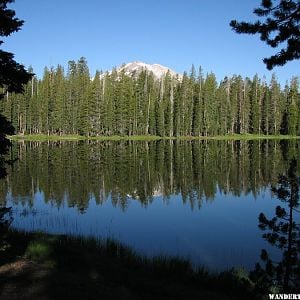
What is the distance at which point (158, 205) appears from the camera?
81.3 feet

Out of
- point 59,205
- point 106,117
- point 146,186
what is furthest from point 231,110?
point 59,205

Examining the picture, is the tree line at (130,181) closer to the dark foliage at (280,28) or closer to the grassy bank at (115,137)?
the dark foliage at (280,28)

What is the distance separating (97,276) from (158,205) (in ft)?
48.4

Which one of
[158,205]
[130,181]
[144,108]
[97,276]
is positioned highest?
[144,108]

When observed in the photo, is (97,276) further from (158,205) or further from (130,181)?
(130,181)

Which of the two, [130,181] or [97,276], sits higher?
[130,181]

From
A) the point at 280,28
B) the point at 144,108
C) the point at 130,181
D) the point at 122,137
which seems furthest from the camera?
the point at 144,108

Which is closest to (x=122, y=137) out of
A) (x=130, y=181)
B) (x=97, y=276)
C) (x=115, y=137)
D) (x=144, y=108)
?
(x=115, y=137)

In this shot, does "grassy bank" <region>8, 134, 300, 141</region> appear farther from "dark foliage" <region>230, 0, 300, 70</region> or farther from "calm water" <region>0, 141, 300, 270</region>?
"dark foliage" <region>230, 0, 300, 70</region>

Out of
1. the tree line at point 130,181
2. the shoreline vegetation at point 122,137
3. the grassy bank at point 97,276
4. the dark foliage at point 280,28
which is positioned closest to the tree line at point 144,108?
the shoreline vegetation at point 122,137

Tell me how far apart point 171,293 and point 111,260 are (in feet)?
11.5

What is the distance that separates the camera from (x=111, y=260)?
1219cm

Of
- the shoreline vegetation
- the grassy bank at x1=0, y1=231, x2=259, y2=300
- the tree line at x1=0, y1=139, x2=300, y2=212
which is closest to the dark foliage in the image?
the grassy bank at x1=0, y1=231, x2=259, y2=300

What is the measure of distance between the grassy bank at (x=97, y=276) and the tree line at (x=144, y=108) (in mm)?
95139
